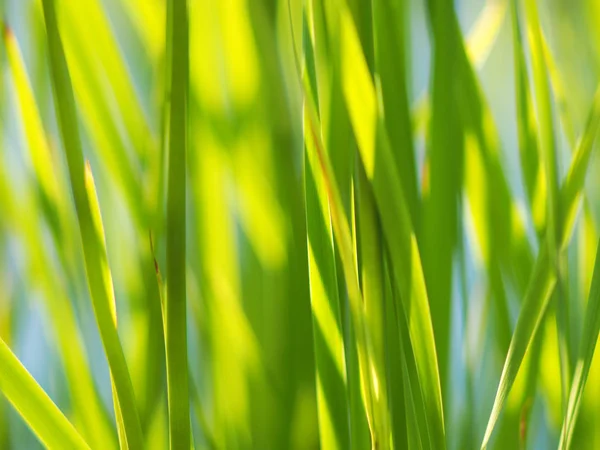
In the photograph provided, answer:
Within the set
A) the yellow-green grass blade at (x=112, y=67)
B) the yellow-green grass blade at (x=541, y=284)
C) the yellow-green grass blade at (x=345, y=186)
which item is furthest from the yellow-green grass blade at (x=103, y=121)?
the yellow-green grass blade at (x=541, y=284)

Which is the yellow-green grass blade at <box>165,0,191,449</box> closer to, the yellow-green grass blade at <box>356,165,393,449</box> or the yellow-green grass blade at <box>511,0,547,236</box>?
the yellow-green grass blade at <box>356,165,393,449</box>

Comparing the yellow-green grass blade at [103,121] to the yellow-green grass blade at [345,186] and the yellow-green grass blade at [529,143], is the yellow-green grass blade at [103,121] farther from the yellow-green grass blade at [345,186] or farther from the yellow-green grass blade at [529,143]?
the yellow-green grass blade at [529,143]

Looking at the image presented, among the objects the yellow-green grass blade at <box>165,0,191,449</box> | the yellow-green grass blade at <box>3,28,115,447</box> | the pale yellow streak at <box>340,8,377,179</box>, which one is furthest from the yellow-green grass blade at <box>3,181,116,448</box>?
the pale yellow streak at <box>340,8,377,179</box>

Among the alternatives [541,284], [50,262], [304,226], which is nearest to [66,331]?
[50,262]

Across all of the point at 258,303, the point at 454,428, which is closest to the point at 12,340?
the point at 258,303

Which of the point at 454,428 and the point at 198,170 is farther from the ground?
the point at 198,170

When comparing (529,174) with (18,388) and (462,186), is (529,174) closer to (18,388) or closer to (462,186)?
(462,186)

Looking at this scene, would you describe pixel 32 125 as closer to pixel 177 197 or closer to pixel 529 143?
pixel 177 197
